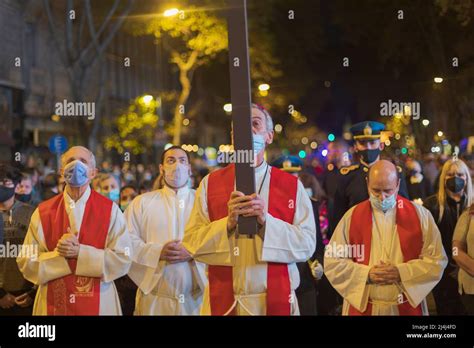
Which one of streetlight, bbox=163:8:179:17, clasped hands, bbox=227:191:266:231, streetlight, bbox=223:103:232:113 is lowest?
clasped hands, bbox=227:191:266:231

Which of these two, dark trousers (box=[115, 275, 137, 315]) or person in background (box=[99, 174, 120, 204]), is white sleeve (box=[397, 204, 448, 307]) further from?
person in background (box=[99, 174, 120, 204])

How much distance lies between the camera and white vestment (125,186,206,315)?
5922mm

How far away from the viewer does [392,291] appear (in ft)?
18.0

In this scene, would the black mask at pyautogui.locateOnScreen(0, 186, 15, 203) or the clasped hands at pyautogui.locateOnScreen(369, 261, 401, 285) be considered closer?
the clasped hands at pyautogui.locateOnScreen(369, 261, 401, 285)

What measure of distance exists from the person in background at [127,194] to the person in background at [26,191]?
2.16 feet

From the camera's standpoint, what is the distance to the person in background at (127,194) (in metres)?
6.52

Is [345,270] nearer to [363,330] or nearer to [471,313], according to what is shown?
[363,330]

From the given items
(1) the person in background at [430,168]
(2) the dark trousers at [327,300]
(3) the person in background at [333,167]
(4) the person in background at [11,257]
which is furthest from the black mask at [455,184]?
(4) the person in background at [11,257]

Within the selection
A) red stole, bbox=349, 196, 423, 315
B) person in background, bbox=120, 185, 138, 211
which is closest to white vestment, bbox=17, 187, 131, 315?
person in background, bbox=120, 185, 138, 211

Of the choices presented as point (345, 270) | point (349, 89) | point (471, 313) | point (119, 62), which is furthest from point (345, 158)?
point (119, 62)

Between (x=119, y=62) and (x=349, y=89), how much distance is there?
1763 mm

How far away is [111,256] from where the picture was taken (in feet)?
18.8

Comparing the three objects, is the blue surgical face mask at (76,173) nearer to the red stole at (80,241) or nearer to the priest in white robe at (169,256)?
the red stole at (80,241)

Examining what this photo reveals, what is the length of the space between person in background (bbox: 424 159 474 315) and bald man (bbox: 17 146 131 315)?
2218 millimetres
